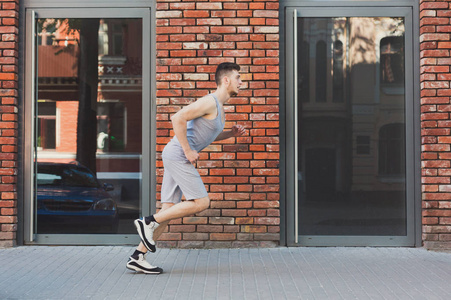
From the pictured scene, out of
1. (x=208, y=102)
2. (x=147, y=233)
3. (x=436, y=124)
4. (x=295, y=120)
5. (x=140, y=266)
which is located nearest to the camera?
(x=208, y=102)

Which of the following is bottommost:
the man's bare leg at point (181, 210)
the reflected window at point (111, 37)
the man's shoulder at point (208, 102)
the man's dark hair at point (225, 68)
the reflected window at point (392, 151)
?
the man's bare leg at point (181, 210)

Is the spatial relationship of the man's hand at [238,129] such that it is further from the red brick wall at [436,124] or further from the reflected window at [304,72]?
the red brick wall at [436,124]

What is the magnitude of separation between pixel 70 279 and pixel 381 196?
371 centimetres

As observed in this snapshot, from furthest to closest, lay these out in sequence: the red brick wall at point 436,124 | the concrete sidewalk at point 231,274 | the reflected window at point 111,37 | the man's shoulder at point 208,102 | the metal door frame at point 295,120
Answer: the reflected window at point 111,37, the metal door frame at point 295,120, the red brick wall at point 436,124, the man's shoulder at point 208,102, the concrete sidewalk at point 231,274

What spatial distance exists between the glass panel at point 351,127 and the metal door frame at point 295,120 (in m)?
0.07

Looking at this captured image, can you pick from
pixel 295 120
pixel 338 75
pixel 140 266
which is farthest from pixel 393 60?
pixel 140 266

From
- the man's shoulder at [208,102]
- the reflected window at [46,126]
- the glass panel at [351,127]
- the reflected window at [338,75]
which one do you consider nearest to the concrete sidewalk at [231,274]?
the glass panel at [351,127]

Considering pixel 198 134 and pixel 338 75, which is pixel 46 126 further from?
pixel 338 75

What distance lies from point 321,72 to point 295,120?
0.65 m

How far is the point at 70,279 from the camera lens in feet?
16.9

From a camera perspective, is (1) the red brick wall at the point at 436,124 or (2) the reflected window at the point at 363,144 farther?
(2) the reflected window at the point at 363,144

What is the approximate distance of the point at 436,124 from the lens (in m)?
6.67

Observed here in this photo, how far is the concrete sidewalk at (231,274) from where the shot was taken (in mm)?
4648

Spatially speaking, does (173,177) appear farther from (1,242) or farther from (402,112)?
(402,112)
